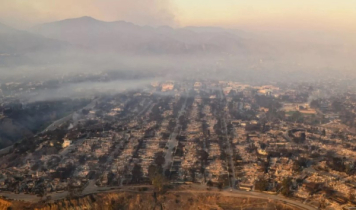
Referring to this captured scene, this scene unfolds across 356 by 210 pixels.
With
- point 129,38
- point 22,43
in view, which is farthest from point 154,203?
point 129,38

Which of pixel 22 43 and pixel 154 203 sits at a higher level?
pixel 22 43

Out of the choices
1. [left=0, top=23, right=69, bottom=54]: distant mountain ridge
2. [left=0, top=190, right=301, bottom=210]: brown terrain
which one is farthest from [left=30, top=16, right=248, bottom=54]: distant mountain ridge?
[left=0, top=190, right=301, bottom=210]: brown terrain

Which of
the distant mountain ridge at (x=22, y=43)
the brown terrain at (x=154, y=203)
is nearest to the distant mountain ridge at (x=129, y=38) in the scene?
the distant mountain ridge at (x=22, y=43)

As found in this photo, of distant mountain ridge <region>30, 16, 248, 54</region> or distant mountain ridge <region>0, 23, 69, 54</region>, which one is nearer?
distant mountain ridge <region>0, 23, 69, 54</region>

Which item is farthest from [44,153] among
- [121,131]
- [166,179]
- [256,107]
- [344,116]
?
[344,116]

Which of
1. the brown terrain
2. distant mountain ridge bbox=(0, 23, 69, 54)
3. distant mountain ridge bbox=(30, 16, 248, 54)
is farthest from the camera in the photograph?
distant mountain ridge bbox=(30, 16, 248, 54)

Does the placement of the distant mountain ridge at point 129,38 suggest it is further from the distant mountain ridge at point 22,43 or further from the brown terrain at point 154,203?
the brown terrain at point 154,203

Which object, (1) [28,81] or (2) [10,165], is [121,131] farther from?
(1) [28,81]

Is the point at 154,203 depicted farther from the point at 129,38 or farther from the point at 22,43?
the point at 129,38

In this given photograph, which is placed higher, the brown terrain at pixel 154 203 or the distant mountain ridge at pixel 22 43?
the distant mountain ridge at pixel 22 43

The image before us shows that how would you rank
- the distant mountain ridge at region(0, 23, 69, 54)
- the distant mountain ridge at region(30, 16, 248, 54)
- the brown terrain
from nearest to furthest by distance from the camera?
the brown terrain, the distant mountain ridge at region(0, 23, 69, 54), the distant mountain ridge at region(30, 16, 248, 54)

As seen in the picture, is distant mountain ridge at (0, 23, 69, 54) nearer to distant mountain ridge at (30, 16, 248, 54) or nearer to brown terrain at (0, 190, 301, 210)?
distant mountain ridge at (30, 16, 248, 54)
